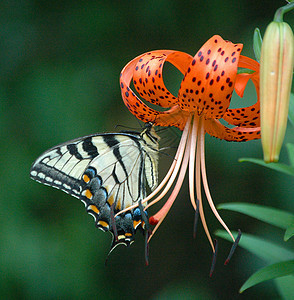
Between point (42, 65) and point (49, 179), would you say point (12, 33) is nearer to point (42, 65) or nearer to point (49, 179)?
point (42, 65)

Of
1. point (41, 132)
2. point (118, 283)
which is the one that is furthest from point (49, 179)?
point (118, 283)

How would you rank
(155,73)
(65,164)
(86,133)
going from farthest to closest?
(86,133) → (65,164) → (155,73)

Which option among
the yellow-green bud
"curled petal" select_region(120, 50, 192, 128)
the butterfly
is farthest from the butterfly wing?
the yellow-green bud

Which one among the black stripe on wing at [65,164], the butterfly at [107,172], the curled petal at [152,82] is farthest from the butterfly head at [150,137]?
the curled petal at [152,82]

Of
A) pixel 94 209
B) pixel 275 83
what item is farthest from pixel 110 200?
pixel 275 83

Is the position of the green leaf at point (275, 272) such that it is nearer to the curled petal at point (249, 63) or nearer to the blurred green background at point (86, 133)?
the curled petal at point (249, 63)

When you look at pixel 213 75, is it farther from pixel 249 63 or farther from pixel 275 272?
pixel 275 272
